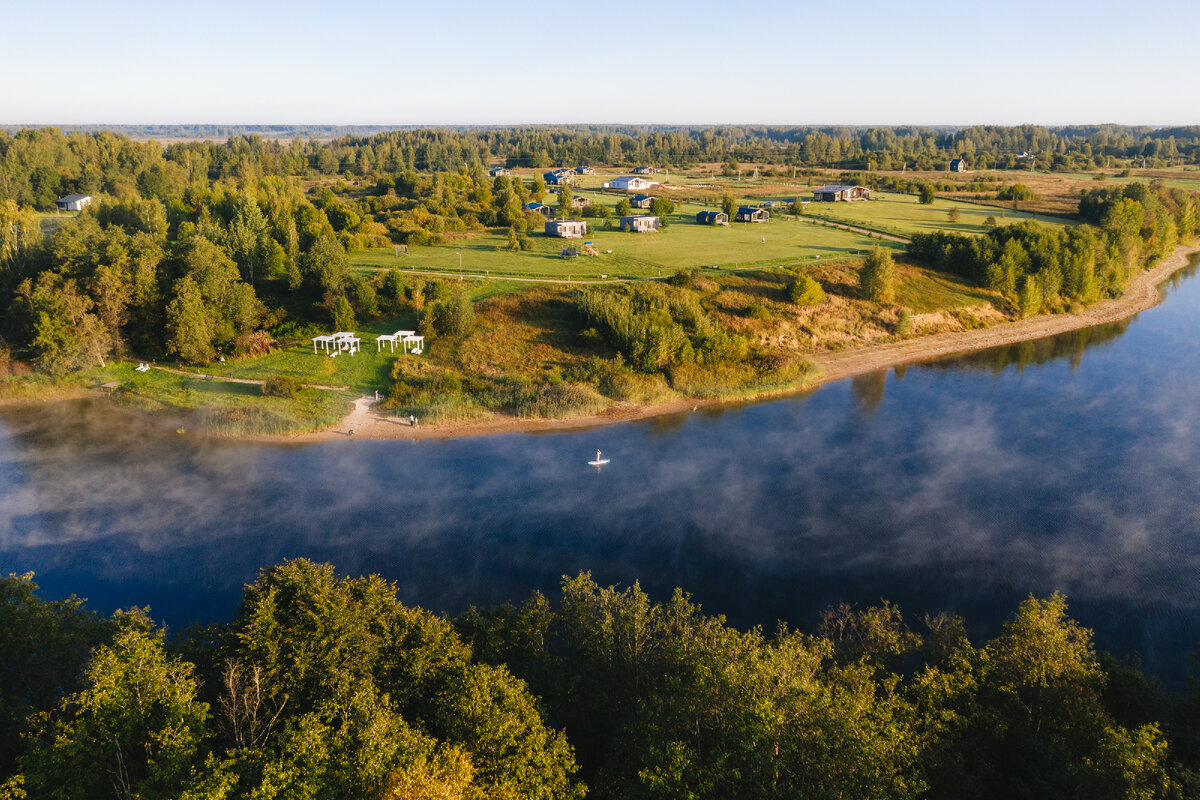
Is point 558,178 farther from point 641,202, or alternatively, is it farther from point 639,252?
point 639,252

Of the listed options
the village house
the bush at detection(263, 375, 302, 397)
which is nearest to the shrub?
the bush at detection(263, 375, 302, 397)

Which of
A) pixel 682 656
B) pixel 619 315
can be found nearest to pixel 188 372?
pixel 619 315

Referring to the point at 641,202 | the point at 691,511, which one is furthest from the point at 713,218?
the point at 691,511

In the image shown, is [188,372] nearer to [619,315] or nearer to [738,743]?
[619,315]

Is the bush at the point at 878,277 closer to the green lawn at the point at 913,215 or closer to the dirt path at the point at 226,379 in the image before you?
the green lawn at the point at 913,215

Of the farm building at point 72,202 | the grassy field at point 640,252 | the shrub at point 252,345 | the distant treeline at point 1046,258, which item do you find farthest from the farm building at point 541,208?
→ the farm building at point 72,202
